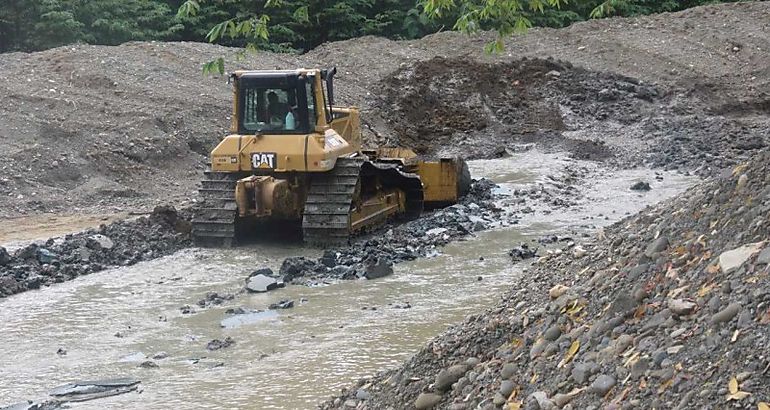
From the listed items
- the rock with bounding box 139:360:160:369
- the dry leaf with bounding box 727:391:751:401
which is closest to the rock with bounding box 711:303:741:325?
the dry leaf with bounding box 727:391:751:401

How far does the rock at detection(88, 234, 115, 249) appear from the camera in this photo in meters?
14.4

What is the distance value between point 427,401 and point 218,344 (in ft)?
15.3

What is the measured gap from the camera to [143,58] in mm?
26266

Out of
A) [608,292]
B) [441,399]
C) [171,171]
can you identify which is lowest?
[171,171]

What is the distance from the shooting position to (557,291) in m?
6.89

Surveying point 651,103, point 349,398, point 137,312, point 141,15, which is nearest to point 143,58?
point 141,15

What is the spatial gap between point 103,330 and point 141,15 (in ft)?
70.4

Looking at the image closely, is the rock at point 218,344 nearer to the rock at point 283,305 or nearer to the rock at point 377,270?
the rock at point 283,305

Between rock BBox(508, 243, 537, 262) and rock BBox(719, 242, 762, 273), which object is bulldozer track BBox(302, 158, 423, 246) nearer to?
rock BBox(508, 243, 537, 262)

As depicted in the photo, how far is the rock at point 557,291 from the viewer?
22.4ft

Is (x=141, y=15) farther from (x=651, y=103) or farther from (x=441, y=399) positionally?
(x=441, y=399)

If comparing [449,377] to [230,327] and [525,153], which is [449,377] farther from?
[525,153]

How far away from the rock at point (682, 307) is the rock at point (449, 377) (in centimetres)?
139

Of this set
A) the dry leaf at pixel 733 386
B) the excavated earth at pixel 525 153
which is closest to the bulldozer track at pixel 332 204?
the excavated earth at pixel 525 153
